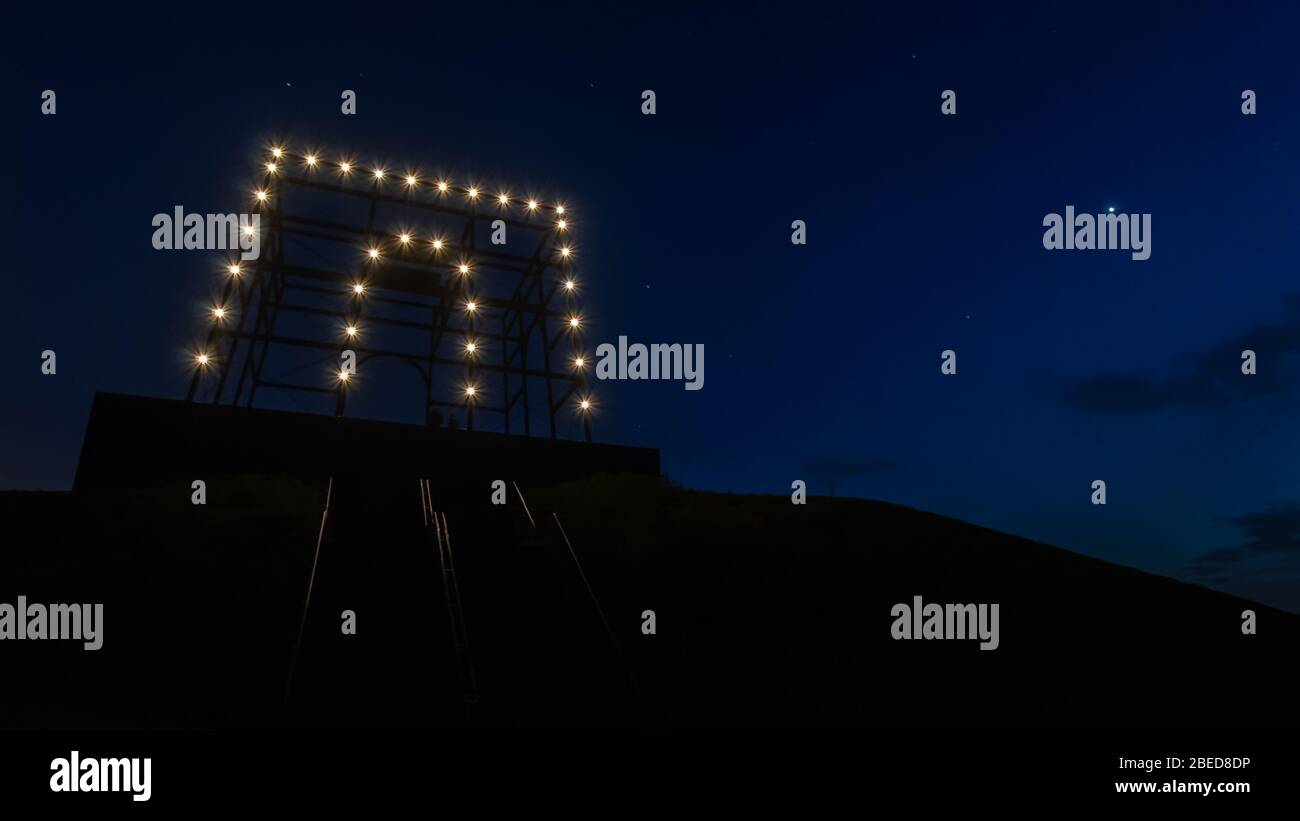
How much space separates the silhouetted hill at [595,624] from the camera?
32.3 ft

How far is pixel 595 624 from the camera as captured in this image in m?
11.8

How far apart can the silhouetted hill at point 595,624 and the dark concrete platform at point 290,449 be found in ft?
6.71

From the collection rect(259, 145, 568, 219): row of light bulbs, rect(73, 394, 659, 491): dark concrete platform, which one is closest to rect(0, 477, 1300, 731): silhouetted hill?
rect(73, 394, 659, 491): dark concrete platform

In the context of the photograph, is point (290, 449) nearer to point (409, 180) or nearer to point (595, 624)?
point (595, 624)

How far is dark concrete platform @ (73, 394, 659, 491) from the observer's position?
63.3 feet

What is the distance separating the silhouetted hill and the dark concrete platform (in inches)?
80.5

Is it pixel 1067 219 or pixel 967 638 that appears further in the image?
pixel 1067 219

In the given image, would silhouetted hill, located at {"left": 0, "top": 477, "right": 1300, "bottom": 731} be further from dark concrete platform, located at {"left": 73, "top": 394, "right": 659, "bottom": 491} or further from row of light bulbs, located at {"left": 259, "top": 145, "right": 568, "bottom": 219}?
row of light bulbs, located at {"left": 259, "top": 145, "right": 568, "bottom": 219}

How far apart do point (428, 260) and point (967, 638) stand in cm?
2468
